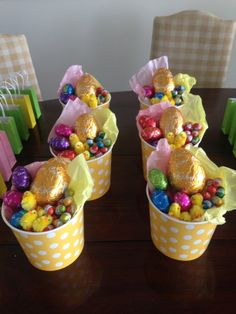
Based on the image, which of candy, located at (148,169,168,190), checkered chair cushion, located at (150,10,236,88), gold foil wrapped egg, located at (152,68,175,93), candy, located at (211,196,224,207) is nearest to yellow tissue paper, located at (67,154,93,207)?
candy, located at (148,169,168,190)

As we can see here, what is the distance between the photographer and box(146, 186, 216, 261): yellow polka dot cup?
538 mm

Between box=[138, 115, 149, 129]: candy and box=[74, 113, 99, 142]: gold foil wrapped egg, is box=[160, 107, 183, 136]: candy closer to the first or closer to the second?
box=[138, 115, 149, 129]: candy

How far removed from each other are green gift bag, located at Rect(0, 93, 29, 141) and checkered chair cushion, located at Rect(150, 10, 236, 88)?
2.80 ft

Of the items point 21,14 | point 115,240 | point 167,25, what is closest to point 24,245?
point 115,240

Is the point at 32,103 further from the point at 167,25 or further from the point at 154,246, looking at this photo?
the point at 167,25

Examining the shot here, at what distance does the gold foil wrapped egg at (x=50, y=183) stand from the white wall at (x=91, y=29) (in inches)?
53.0

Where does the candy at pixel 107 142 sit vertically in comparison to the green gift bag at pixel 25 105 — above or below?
above

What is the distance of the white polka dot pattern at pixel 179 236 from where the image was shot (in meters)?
0.54

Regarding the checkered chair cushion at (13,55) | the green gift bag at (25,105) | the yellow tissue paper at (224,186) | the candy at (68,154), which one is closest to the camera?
the yellow tissue paper at (224,186)

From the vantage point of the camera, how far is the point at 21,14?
1.65m

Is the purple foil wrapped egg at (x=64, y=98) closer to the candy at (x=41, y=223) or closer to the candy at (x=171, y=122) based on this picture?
the candy at (x=171, y=122)

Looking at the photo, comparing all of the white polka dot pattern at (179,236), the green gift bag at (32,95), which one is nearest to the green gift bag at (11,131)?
the green gift bag at (32,95)

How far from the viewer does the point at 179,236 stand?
0.56 m

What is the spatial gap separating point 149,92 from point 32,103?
39 cm
